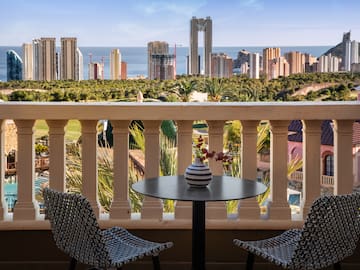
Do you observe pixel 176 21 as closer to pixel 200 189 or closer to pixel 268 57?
pixel 268 57

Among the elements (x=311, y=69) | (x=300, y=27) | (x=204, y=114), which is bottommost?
(x=204, y=114)

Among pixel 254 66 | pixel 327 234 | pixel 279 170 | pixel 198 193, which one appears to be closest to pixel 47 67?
pixel 254 66

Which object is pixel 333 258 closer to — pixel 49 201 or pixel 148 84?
pixel 49 201

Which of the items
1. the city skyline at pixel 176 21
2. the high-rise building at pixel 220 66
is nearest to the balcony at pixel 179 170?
the high-rise building at pixel 220 66

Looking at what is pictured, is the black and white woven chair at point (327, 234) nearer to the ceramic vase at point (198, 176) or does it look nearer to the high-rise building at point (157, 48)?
the ceramic vase at point (198, 176)

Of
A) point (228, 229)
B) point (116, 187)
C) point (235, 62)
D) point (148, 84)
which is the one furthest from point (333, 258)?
point (235, 62)

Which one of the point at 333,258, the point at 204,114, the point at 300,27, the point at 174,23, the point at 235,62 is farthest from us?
the point at 174,23
